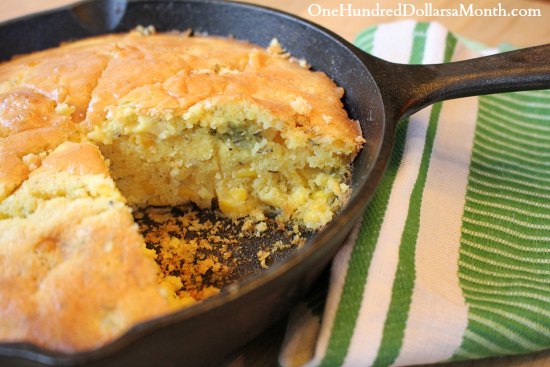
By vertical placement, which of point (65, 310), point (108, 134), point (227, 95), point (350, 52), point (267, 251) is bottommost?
point (267, 251)

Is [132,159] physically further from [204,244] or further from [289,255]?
[289,255]

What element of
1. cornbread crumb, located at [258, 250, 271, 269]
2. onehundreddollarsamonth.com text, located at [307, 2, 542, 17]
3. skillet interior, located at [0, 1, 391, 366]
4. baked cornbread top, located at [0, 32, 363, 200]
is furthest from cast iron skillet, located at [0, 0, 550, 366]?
onehundreddollarsamonth.com text, located at [307, 2, 542, 17]

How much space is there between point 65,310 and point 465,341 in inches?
37.9

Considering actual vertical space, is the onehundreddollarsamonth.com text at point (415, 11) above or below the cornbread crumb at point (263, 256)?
above

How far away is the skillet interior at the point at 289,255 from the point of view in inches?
43.3

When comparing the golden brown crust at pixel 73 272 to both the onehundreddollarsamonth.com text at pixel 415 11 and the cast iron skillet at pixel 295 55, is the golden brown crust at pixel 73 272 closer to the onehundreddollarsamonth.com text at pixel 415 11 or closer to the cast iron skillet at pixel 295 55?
the cast iron skillet at pixel 295 55

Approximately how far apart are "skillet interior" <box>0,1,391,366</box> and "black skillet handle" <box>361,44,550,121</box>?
0.21 ft

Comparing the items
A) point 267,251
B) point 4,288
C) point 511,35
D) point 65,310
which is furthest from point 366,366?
point 511,35

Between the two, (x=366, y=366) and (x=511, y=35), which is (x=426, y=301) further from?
(x=511, y=35)

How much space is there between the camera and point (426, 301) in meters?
1.38

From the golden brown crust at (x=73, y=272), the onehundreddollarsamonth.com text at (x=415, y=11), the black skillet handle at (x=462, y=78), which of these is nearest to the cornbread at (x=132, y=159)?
the golden brown crust at (x=73, y=272)

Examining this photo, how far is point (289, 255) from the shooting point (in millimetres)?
1744

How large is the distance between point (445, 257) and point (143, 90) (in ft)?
3.65

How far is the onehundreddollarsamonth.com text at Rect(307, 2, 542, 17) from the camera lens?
10.2ft
